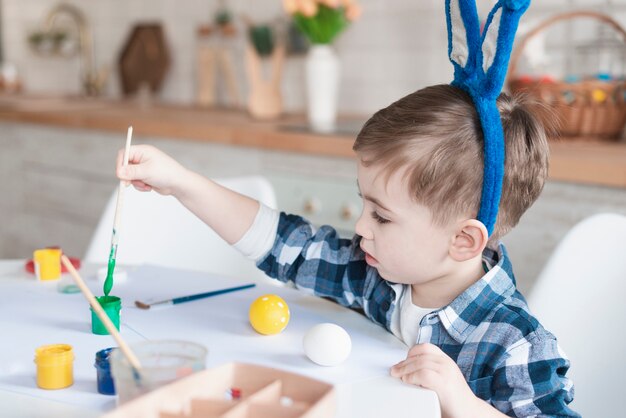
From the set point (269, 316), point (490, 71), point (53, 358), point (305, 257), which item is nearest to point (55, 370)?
point (53, 358)

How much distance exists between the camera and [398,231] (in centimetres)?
114

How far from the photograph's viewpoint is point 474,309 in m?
1.12

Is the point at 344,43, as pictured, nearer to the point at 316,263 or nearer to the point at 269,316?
the point at 316,263

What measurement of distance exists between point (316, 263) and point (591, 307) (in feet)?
1.48

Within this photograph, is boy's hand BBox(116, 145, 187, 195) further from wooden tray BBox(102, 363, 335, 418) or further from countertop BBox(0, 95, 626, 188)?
countertop BBox(0, 95, 626, 188)

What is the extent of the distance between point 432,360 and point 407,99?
412mm

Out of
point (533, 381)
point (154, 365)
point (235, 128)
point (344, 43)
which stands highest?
point (344, 43)

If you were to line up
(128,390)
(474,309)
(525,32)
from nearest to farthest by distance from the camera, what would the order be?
(128,390), (474,309), (525,32)

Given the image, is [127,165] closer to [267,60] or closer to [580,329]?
[580,329]

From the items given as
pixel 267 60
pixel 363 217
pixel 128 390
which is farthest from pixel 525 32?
pixel 128 390

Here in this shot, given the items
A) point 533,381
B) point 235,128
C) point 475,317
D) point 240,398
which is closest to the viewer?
point 240,398

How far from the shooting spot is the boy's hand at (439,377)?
0.91 meters

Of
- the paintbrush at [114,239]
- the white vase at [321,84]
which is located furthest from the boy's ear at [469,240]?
the white vase at [321,84]

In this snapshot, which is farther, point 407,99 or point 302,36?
point 302,36
